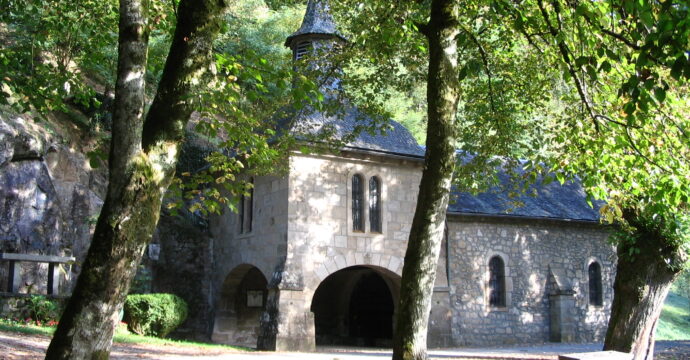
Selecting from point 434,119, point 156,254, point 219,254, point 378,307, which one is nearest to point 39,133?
point 156,254

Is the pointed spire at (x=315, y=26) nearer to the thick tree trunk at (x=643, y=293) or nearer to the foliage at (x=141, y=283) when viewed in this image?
the foliage at (x=141, y=283)

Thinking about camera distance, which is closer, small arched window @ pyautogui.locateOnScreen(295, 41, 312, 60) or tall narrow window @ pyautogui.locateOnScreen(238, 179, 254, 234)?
tall narrow window @ pyautogui.locateOnScreen(238, 179, 254, 234)

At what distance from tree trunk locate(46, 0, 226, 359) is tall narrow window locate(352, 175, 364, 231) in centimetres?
1188

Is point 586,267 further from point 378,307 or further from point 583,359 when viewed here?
point 583,359

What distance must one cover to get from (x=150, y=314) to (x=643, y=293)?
11.4 m

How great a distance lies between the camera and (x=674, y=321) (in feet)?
115

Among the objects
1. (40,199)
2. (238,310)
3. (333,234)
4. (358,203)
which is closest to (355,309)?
(238,310)

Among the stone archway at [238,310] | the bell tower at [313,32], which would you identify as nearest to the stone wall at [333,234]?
the stone archway at [238,310]

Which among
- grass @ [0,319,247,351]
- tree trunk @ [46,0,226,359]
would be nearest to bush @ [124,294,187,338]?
grass @ [0,319,247,351]

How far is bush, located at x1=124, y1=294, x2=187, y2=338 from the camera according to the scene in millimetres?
16234

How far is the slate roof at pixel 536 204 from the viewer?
20.1 meters

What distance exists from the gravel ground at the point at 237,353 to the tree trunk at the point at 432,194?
204 inches

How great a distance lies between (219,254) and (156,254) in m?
2.10

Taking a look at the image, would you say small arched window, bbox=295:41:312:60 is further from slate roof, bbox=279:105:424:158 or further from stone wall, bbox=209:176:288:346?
stone wall, bbox=209:176:288:346
